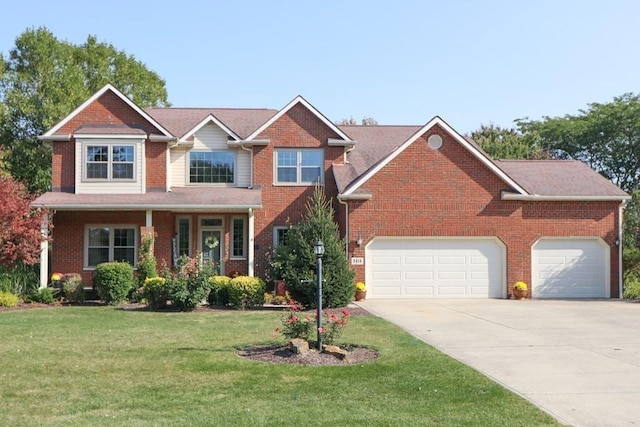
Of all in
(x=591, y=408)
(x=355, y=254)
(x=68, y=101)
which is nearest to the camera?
(x=591, y=408)

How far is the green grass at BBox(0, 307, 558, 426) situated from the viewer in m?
7.59

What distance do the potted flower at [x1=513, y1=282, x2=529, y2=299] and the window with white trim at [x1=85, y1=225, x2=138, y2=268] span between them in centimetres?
1391

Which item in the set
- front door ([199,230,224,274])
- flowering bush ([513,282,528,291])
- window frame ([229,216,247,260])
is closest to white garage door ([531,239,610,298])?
flowering bush ([513,282,528,291])

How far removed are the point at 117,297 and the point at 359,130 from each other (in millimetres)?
13290

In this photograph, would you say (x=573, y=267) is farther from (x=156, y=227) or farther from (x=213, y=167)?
(x=156, y=227)

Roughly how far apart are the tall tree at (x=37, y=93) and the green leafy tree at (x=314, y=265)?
2174cm

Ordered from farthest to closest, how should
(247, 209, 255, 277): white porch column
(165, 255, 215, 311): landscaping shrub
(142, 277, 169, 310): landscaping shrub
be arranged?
1. (247, 209, 255, 277): white porch column
2. (142, 277, 169, 310): landscaping shrub
3. (165, 255, 215, 311): landscaping shrub

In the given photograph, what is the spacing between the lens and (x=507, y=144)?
44281mm

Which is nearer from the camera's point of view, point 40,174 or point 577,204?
point 577,204

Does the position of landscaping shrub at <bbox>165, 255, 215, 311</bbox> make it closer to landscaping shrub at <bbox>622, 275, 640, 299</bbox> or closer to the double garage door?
the double garage door

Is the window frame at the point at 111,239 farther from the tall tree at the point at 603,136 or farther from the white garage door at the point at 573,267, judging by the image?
the tall tree at the point at 603,136

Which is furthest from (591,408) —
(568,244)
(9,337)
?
(568,244)

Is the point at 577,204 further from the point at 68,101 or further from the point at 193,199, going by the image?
the point at 68,101

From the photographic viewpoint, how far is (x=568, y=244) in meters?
24.3
